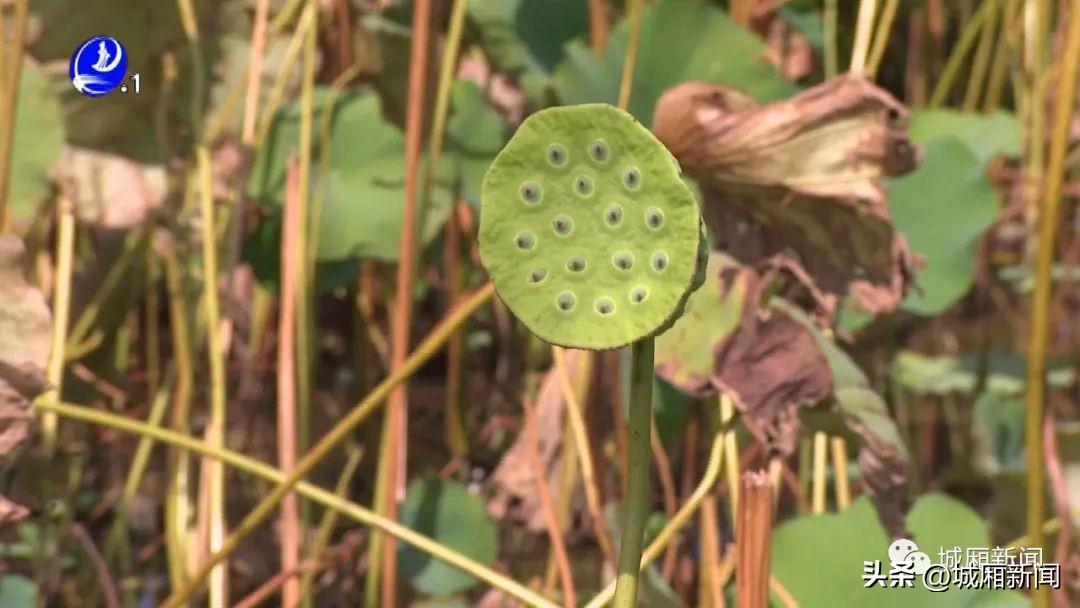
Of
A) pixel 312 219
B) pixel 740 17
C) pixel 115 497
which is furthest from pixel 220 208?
pixel 740 17

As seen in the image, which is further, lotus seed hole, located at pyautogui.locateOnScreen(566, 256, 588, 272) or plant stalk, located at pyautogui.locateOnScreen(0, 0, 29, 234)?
plant stalk, located at pyautogui.locateOnScreen(0, 0, 29, 234)

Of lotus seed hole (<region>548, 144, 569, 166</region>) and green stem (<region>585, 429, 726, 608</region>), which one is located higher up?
lotus seed hole (<region>548, 144, 569, 166</region>)

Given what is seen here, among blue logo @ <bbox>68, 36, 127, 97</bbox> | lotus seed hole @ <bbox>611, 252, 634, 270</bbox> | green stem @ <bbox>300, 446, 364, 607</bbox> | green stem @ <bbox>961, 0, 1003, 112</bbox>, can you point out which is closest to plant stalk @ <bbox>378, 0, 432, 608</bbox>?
green stem @ <bbox>300, 446, 364, 607</bbox>

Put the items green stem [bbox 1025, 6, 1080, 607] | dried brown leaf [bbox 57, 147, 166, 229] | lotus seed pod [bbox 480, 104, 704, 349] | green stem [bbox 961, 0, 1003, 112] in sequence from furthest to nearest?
1. green stem [bbox 961, 0, 1003, 112]
2. dried brown leaf [bbox 57, 147, 166, 229]
3. green stem [bbox 1025, 6, 1080, 607]
4. lotus seed pod [bbox 480, 104, 704, 349]

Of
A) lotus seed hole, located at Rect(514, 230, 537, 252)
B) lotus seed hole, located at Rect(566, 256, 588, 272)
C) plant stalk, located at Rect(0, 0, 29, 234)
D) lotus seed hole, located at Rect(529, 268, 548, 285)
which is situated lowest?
lotus seed hole, located at Rect(529, 268, 548, 285)

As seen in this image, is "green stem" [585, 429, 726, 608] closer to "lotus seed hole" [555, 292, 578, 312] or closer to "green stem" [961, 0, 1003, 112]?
"lotus seed hole" [555, 292, 578, 312]

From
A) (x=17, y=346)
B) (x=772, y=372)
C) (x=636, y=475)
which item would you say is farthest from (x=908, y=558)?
Answer: (x=17, y=346)

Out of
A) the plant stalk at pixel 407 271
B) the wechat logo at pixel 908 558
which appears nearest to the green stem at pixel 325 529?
the plant stalk at pixel 407 271
